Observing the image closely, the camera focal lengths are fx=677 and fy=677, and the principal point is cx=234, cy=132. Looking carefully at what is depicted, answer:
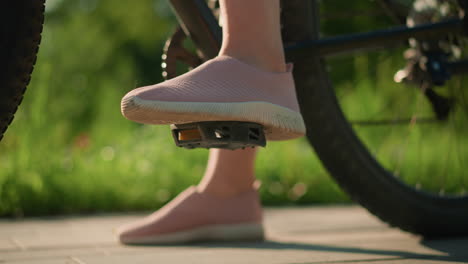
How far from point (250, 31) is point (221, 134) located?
0.82 ft

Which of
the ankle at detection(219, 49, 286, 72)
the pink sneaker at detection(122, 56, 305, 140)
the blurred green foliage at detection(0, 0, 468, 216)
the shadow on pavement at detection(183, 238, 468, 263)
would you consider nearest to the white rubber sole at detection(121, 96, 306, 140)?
the pink sneaker at detection(122, 56, 305, 140)

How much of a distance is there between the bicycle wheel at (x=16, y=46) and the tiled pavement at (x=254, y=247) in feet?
1.51

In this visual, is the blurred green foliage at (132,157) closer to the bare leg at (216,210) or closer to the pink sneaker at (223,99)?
the bare leg at (216,210)

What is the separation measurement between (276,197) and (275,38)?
185cm

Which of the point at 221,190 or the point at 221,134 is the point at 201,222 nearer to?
the point at 221,190

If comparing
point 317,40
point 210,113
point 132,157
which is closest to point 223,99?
point 210,113

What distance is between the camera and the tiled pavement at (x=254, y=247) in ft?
4.87

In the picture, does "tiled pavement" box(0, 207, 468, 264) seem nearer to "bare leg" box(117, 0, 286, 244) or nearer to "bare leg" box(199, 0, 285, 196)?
"bare leg" box(117, 0, 286, 244)

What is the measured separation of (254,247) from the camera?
1.69 m

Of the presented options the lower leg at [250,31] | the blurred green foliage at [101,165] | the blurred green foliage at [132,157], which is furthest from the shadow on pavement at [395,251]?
the blurred green foliage at [101,165]

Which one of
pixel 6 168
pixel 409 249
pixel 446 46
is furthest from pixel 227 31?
pixel 6 168

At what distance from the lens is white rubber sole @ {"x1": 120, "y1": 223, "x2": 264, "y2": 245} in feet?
5.80

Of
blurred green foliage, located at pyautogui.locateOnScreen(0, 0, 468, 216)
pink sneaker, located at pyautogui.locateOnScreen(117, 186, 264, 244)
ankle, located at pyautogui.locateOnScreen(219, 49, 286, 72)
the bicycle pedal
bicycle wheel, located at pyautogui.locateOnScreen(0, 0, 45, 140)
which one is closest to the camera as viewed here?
bicycle wheel, located at pyautogui.locateOnScreen(0, 0, 45, 140)

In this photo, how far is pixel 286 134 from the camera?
4.41ft
